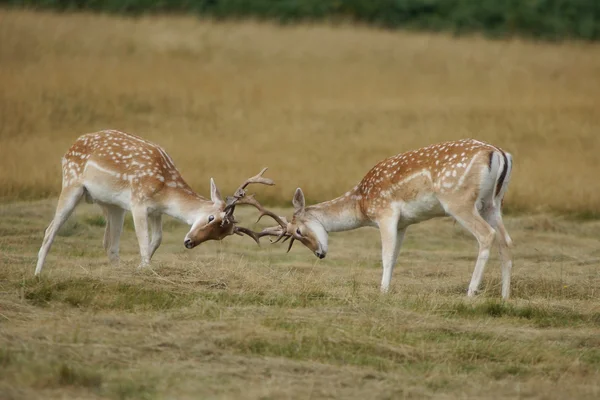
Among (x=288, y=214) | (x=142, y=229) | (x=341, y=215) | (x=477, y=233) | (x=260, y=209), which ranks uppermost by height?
(x=477, y=233)

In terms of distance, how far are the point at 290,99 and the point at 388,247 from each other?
11.4 metres

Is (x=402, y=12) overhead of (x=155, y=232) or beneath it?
overhead

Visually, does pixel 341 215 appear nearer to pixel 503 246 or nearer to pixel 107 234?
pixel 503 246

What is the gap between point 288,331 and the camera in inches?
311

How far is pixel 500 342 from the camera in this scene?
794 centimetres

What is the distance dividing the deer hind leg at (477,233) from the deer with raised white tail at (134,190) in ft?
5.96

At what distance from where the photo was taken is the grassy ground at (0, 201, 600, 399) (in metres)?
6.78

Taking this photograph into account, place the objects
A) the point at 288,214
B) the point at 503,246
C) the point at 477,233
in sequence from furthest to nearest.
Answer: the point at 288,214 < the point at 503,246 < the point at 477,233

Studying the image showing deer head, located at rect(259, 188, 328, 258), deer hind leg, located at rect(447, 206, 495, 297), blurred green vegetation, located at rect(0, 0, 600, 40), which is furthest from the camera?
blurred green vegetation, located at rect(0, 0, 600, 40)

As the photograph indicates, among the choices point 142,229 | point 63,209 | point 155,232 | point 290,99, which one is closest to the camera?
point 142,229

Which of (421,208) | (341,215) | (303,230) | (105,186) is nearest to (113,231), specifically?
(105,186)

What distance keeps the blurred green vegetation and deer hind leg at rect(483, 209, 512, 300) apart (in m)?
17.0

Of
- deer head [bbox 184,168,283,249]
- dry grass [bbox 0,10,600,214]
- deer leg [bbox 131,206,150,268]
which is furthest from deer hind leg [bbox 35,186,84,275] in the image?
dry grass [bbox 0,10,600,214]

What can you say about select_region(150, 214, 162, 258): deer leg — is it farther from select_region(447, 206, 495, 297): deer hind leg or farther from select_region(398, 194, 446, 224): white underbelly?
select_region(447, 206, 495, 297): deer hind leg
